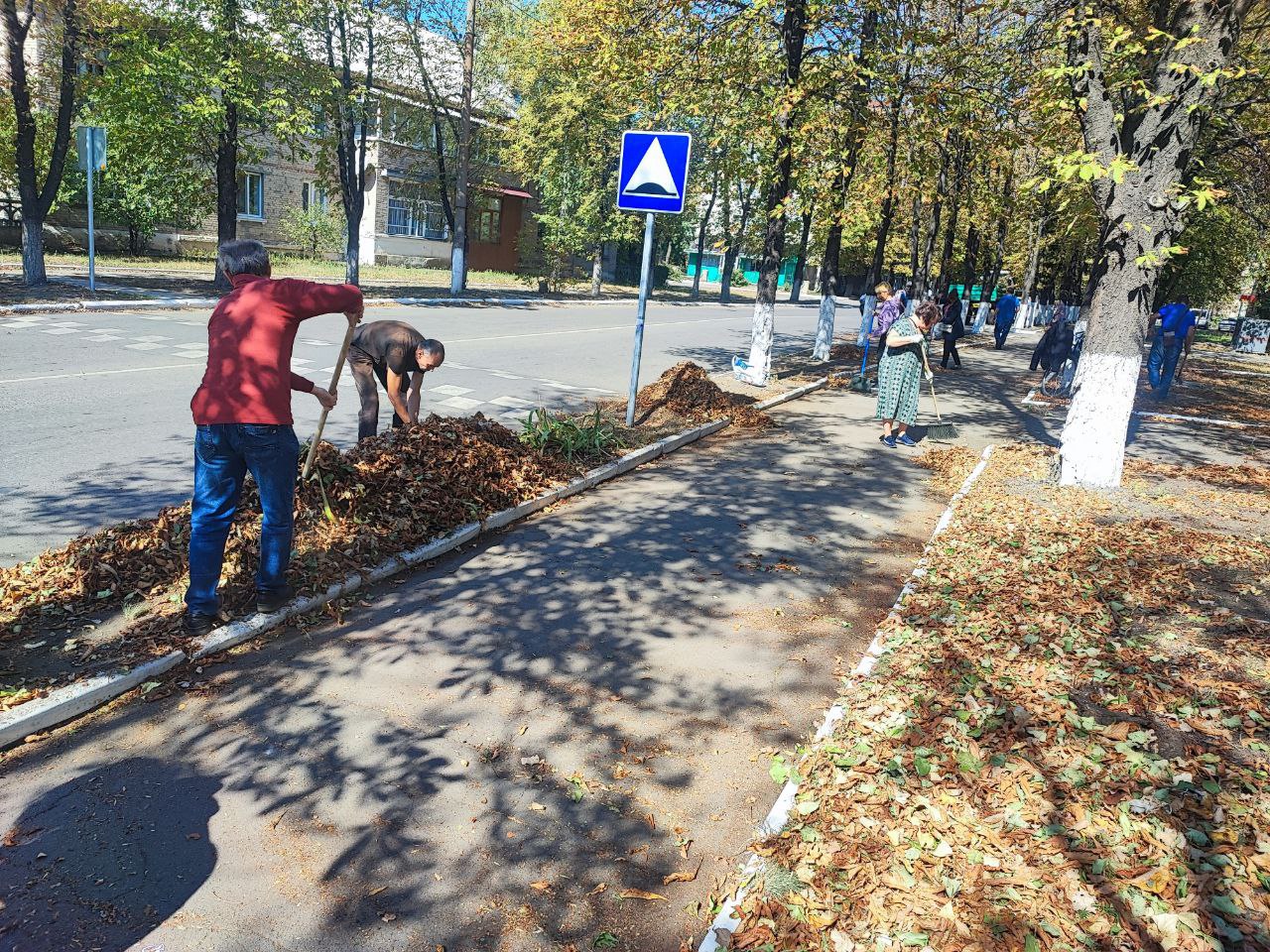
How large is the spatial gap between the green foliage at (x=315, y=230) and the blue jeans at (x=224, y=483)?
3453 cm

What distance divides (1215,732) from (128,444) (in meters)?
8.39

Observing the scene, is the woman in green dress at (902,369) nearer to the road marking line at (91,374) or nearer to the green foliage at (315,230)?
the road marking line at (91,374)

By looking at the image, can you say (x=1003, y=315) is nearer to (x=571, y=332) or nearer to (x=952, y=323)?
(x=952, y=323)

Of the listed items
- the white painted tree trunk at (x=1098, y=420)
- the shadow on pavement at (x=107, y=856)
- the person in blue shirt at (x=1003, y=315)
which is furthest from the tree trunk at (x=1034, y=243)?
the shadow on pavement at (x=107, y=856)

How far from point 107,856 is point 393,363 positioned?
181 inches

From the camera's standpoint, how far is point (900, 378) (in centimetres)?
1062

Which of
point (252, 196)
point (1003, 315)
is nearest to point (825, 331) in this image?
point (1003, 315)

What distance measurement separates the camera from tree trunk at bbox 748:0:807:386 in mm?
12844

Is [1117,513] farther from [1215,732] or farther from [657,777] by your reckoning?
[657,777]

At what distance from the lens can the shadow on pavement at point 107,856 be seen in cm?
266

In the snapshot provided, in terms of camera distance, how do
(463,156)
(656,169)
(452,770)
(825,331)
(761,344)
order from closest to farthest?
1. (452,770)
2. (656,169)
3. (761,344)
4. (825,331)
5. (463,156)

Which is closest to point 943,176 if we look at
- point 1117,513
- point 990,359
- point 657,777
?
point 990,359

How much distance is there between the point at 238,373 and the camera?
4.19 m

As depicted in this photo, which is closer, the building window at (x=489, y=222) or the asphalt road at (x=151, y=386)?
the asphalt road at (x=151, y=386)
